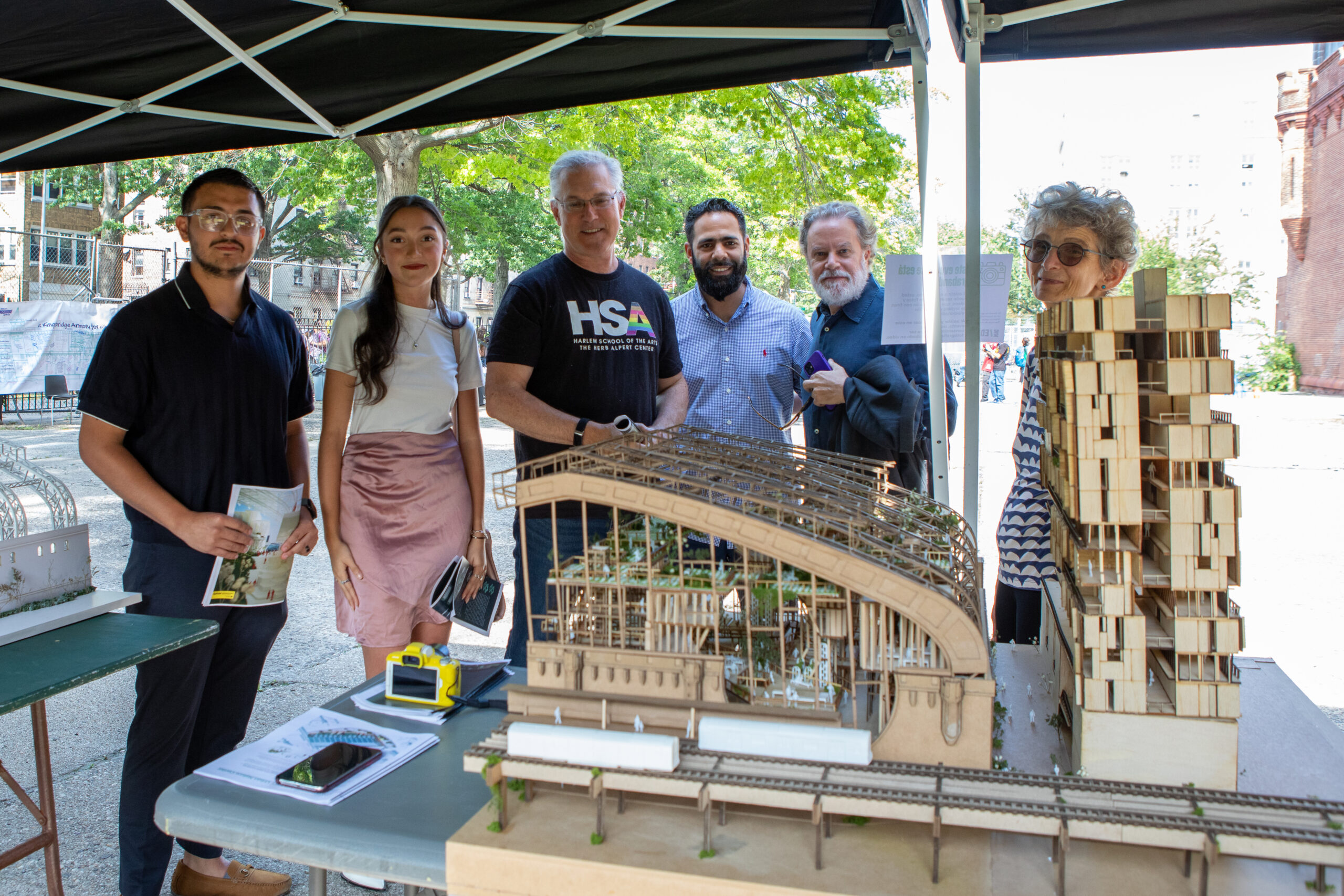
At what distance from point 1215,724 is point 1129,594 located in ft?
0.97

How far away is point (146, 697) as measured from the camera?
2.88 metres

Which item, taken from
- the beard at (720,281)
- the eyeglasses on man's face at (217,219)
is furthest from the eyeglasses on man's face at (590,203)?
the eyeglasses on man's face at (217,219)

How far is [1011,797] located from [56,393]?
19132 millimetres

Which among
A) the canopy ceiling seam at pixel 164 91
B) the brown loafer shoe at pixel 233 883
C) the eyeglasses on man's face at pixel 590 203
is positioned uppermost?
the canopy ceiling seam at pixel 164 91

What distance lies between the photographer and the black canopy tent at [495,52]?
135 inches

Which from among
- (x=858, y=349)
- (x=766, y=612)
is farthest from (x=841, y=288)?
(x=766, y=612)

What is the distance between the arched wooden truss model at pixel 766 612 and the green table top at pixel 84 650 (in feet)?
4.47

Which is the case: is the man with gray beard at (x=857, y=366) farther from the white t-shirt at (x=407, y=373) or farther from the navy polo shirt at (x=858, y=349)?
the white t-shirt at (x=407, y=373)

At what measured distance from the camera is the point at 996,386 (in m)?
27.4

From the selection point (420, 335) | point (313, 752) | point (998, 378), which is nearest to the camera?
point (313, 752)

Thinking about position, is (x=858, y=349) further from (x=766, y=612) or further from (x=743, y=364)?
(x=766, y=612)

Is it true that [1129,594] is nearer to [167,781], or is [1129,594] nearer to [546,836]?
[546,836]

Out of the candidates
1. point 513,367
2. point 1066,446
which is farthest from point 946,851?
point 513,367

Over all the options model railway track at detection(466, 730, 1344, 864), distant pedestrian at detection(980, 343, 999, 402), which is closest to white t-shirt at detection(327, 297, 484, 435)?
model railway track at detection(466, 730, 1344, 864)
